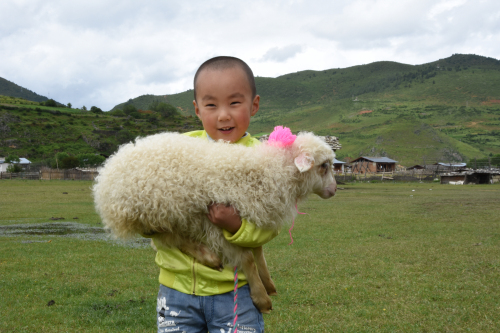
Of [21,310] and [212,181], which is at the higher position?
[212,181]

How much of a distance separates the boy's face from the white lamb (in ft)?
0.48

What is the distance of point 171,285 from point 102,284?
5671 mm

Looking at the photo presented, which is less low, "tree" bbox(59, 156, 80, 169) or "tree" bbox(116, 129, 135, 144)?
"tree" bbox(116, 129, 135, 144)

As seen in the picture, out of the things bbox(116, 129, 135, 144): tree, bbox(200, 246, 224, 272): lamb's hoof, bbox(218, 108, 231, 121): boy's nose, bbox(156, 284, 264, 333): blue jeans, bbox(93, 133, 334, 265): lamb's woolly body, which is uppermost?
bbox(116, 129, 135, 144): tree

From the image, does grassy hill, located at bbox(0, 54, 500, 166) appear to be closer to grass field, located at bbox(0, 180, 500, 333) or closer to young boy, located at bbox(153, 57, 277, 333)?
grass field, located at bbox(0, 180, 500, 333)

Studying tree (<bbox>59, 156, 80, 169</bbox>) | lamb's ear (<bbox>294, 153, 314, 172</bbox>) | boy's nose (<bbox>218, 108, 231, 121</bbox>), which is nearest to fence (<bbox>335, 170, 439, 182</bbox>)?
tree (<bbox>59, 156, 80, 169</bbox>)

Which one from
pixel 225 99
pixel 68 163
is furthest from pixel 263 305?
pixel 68 163

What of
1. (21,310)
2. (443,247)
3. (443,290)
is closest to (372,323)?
(443,290)

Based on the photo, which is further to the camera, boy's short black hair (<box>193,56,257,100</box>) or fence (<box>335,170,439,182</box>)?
fence (<box>335,170,439,182</box>)

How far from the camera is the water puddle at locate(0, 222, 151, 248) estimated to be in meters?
11.7

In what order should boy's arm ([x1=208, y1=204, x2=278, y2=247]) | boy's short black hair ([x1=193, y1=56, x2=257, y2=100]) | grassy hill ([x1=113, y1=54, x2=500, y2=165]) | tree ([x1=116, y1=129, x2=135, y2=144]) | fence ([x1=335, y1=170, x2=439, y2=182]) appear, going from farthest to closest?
1. grassy hill ([x1=113, y1=54, x2=500, y2=165])
2. tree ([x1=116, y1=129, x2=135, y2=144])
3. fence ([x1=335, y1=170, x2=439, y2=182])
4. boy's short black hair ([x1=193, y1=56, x2=257, y2=100])
5. boy's arm ([x1=208, y1=204, x2=278, y2=247])

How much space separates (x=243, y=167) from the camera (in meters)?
2.28

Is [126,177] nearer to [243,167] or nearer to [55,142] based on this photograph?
[243,167]

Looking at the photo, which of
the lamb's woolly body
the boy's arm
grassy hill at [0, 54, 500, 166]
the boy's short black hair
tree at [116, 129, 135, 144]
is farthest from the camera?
tree at [116, 129, 135, 144]
